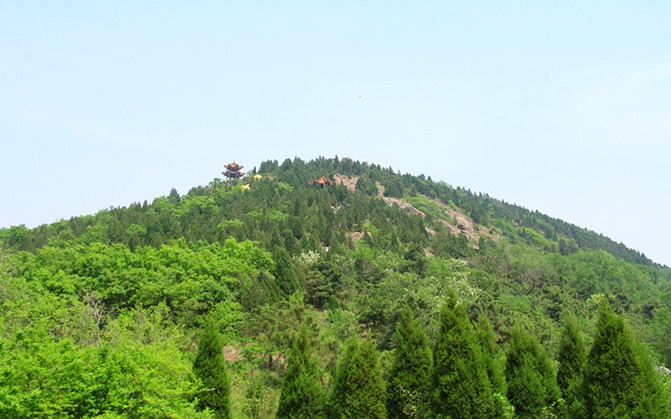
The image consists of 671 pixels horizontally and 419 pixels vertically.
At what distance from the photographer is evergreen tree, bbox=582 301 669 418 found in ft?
33.8

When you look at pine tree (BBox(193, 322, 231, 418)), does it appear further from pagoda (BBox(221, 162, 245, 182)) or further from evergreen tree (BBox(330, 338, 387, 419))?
pagoda (BBox(221, 162, 245, 182))

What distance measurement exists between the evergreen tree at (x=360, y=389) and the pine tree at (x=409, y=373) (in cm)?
91

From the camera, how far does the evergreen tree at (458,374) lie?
12203 mm

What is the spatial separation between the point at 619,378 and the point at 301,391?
1017 cm

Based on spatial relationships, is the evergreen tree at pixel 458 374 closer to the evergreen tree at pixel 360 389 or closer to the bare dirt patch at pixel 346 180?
the evergreen tree at pixel 360 389

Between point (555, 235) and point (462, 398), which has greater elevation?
point (555, 235)

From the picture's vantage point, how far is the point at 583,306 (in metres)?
45.4

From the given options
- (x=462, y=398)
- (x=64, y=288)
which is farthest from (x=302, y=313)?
(x=64, y=288)

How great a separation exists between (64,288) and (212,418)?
2445cm

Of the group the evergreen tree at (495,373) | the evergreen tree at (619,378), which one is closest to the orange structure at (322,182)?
the evergreen tree at (495,373)

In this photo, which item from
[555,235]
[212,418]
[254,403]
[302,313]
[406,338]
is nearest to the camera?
[212,418]

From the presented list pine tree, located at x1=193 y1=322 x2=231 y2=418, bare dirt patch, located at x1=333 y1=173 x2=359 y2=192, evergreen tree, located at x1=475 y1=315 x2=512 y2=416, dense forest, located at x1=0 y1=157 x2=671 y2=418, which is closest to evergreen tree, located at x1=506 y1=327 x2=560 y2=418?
dense forest, located at x1=0 y1=157 x2=671 y2=418

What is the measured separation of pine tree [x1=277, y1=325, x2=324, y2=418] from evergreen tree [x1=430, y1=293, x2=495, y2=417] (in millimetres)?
4622

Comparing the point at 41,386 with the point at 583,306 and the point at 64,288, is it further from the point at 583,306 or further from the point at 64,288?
the point at 583,306
